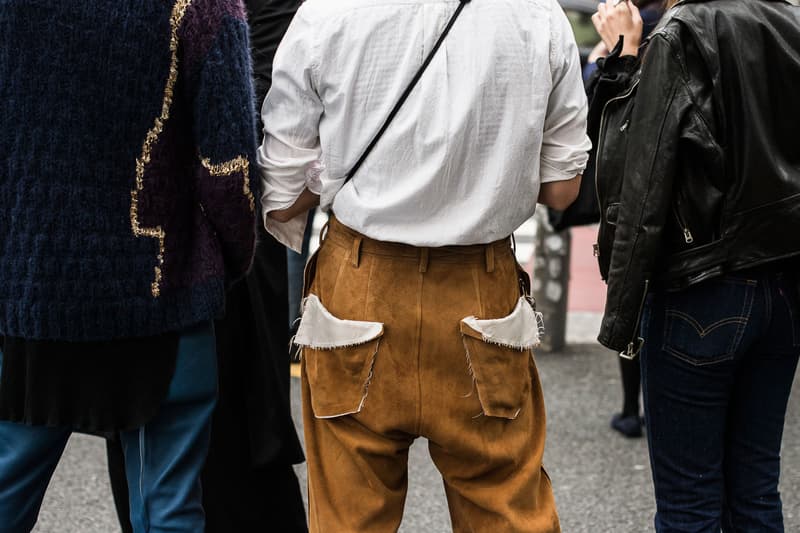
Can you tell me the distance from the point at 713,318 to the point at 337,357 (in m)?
0.88

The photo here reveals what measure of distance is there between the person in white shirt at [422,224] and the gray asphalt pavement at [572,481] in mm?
1034

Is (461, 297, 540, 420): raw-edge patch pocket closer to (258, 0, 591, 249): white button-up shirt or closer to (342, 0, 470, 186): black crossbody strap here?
(258, 0, 591, 249): white button-up shirt

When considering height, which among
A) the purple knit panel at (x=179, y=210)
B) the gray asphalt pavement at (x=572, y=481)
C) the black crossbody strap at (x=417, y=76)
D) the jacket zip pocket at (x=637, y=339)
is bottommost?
the gray asphalt pavement at (x=572, y=481)

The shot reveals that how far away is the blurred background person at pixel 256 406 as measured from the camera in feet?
10.5

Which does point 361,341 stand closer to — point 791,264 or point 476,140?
point 476,140

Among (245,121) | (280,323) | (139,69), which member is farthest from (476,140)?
(280,323)

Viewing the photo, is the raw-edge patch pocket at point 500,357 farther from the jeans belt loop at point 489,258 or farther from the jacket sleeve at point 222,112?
the jacket sleeve at point 222,112

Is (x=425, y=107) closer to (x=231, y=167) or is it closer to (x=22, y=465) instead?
(x=231, y=167)

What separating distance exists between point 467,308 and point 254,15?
139 cm

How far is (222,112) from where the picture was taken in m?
2.30

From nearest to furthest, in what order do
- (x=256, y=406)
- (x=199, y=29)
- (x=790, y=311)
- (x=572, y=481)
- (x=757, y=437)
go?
(x=199, y=29) < (x=790, y=311) < (x=757, y=437) < (x=256, y=406) < (x=572, y=481)

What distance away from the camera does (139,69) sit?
2.24 m

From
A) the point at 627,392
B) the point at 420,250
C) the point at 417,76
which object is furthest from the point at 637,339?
the point at 627,392

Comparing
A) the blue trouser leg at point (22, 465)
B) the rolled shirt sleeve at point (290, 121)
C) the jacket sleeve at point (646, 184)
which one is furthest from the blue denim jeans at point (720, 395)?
the blue trouser leg at point (22, 465)
